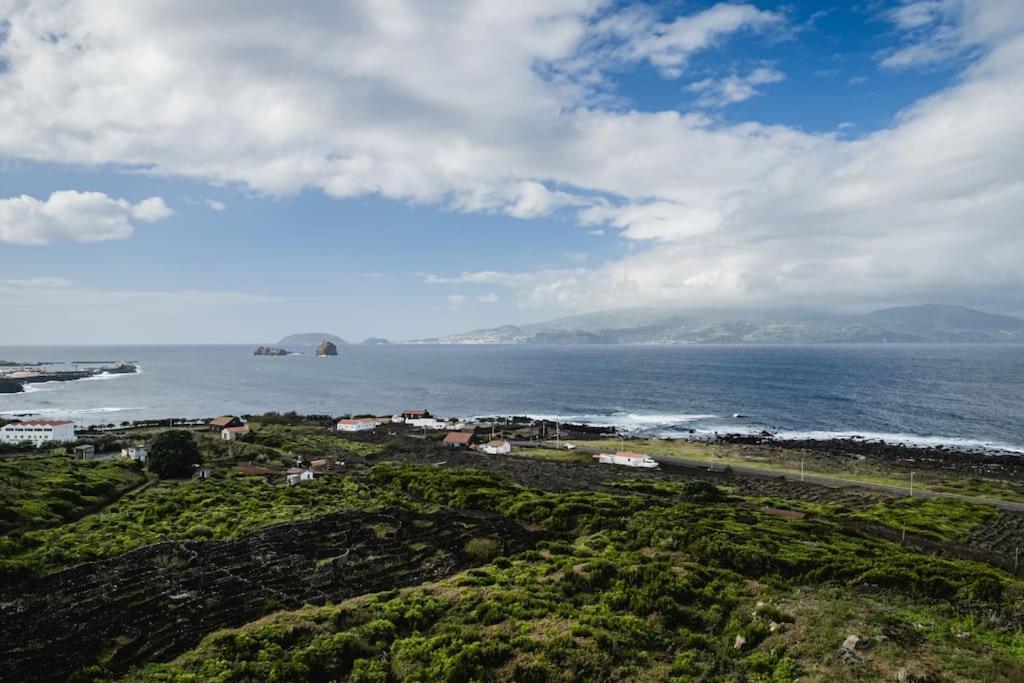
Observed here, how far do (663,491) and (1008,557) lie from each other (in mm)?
24758

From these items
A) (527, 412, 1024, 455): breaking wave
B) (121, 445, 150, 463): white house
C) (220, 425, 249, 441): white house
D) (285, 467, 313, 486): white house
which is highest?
(121, 445, 150, 463): white house

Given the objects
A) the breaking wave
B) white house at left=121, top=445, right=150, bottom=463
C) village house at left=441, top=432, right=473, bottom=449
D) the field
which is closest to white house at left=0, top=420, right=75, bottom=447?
white house at left=121, top=445, right=150, bottom=463

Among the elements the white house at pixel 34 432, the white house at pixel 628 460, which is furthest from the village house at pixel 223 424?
the white house at pixel 628 460

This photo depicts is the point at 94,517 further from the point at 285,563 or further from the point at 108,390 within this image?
the point at 108,390

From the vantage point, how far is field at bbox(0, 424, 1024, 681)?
16.3 meters

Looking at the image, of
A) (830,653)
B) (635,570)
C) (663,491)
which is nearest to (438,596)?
(635,570)

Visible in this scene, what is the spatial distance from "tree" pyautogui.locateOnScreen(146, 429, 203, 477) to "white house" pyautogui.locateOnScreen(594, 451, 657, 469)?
50218 mm

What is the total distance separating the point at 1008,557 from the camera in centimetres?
3516

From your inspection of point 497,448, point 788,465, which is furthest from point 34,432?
point 788,465

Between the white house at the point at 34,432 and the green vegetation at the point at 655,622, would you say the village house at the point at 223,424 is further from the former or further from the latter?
the green vegetation at the point at 655,622

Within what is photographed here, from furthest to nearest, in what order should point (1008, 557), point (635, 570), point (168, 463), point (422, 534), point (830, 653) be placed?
point (168, 463) → point (1008, 557) → point (422, 534) → point (635, 570) → point (830, 653)

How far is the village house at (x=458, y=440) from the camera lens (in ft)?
274

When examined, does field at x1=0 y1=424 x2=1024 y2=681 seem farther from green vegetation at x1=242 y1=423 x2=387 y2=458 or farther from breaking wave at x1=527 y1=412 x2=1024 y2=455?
breaking wave at x1=527 y1=412 x2=1024 y2=455

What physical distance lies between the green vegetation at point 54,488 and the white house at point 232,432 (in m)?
25.5
